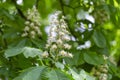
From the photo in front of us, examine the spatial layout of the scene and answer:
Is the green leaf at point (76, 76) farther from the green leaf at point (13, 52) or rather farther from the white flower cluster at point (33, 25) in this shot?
the white flower cluster at point (33, 25)

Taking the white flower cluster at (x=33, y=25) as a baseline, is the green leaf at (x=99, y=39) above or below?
below

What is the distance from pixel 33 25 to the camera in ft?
9.75

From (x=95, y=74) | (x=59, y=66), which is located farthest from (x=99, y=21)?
(x=59, y=66)

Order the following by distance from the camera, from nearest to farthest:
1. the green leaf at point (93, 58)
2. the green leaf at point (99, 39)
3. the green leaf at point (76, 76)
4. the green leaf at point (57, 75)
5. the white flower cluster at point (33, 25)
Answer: the green leaf at point (57, 75), the green leaf at point (76, 76), the green leaf at point (93, 58), the white flower cluster at point (33, 25), the green leaf at point (99, 39)

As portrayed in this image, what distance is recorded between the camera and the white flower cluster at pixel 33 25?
296cm

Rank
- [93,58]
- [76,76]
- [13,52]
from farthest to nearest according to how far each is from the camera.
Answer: [93,58] < [13,52] < [76,76]

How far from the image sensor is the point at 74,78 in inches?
91.5

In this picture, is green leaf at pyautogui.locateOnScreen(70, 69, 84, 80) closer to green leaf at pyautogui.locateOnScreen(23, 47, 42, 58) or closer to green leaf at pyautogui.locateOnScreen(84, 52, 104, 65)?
green leaf at pyautogui.locateOnScreen(23, 47, 42, 58)

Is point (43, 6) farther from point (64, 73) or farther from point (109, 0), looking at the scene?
point (64, 73)

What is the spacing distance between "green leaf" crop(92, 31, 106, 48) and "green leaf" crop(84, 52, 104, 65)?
0.19 m

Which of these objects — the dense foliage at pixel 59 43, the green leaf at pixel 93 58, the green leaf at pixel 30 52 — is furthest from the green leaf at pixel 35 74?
the green leaf at pixel 93 58

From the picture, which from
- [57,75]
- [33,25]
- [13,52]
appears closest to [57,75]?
[57,75]

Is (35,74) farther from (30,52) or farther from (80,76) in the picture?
(80,76)

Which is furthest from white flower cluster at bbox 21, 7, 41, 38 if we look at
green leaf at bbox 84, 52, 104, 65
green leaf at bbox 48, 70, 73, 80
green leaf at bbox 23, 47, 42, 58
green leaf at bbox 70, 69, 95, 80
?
green leaf at bbox 48, 70, 73, 80
